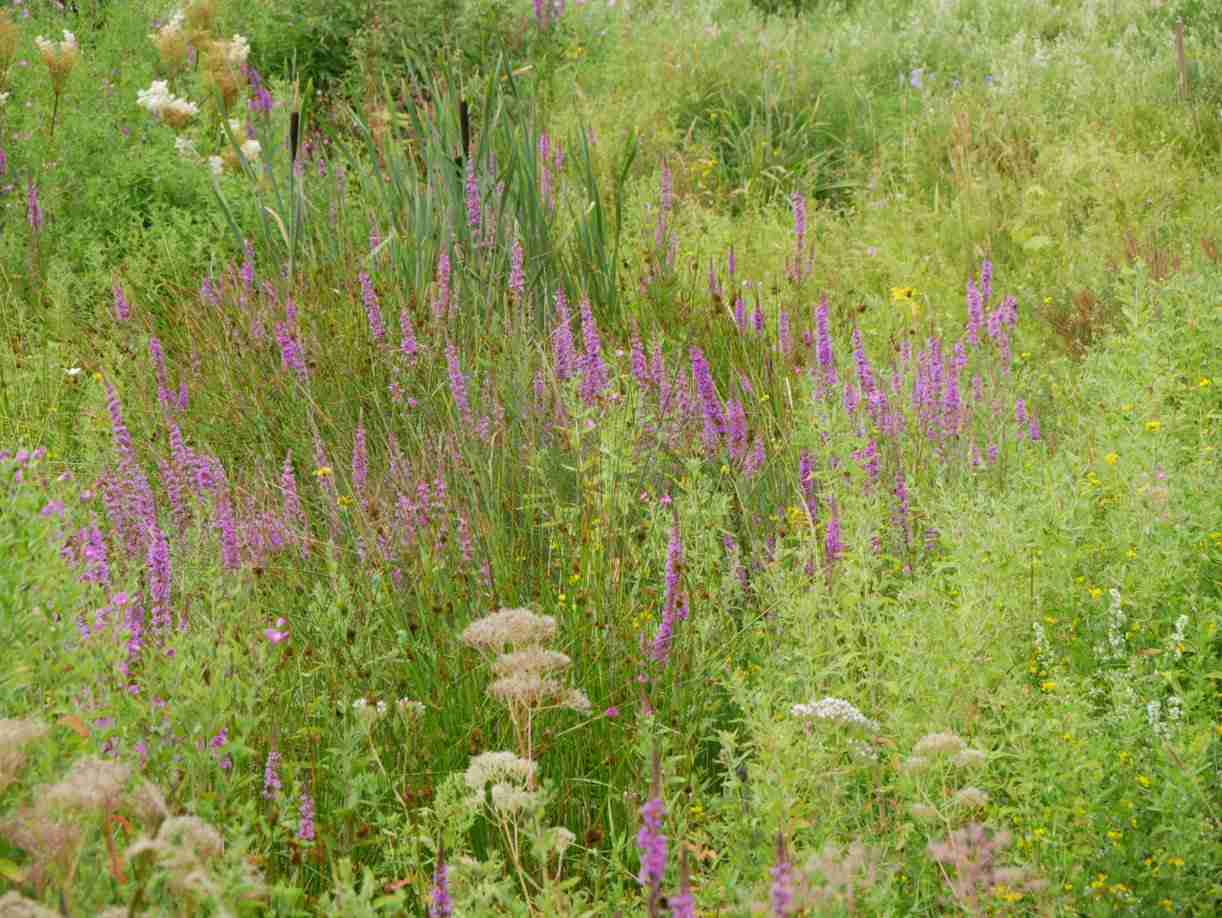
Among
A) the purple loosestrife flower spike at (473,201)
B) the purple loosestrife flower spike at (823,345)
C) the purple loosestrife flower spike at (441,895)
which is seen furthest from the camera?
the purple loosestrife flower spike at (473,201)

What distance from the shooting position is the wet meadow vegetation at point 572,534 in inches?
79.9

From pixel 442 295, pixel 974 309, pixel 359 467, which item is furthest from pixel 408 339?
pixel 974 309

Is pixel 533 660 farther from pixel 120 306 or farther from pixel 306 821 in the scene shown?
pixel 120 306

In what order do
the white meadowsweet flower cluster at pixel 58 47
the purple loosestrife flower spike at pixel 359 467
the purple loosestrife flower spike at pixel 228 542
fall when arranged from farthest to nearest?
the white meadowsweet flower cluster at pixel 58 47 → the purple loosestrife flower spike at pixel 359 467 → the purple loosestrife flower spike at pixel 228 542

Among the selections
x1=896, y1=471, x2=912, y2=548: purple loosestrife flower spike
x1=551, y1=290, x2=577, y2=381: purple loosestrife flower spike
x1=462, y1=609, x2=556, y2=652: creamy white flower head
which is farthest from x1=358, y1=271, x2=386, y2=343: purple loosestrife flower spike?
x1=462, y1=609, x2=556, y2=652: creamy white flower head

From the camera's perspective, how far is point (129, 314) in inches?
202

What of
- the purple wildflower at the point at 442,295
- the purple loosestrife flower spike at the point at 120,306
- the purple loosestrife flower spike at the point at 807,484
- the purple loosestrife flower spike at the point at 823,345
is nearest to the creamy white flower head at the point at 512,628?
the purple loosestrife flower spike at the point at 807,484

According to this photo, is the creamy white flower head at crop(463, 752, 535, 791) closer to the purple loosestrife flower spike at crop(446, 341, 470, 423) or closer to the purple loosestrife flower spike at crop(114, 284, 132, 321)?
the purple loosestrife flower spike at crop(446, 341, 470, 423)

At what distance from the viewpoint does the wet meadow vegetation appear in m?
2.03

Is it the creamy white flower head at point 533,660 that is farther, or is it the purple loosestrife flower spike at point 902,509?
the purple loosestrife flower spike at point 902,509

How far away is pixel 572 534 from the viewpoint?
2988 mm

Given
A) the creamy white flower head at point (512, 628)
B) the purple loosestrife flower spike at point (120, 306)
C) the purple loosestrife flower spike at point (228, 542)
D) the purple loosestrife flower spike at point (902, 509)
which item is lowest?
the purple loosestrife flower spike at point (120, 306)

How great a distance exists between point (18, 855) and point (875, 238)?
19.2ft

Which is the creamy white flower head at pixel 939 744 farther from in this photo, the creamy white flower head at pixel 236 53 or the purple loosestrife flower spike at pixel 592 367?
the creamy white flower head at pixel 236 53
